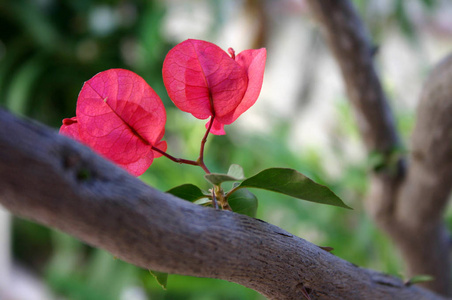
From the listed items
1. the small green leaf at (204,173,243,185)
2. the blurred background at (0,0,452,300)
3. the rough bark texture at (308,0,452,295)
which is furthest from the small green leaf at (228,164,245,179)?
the blurred background at (0,0,452,300)

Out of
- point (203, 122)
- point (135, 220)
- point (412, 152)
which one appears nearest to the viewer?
point (135, 220)

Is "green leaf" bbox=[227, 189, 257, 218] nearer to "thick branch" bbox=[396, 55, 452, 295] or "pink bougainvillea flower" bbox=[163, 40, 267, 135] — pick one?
"pink bougainvillea flower" bbox=[163, 40, 267, 135]

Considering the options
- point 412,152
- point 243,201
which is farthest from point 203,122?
point 243,201

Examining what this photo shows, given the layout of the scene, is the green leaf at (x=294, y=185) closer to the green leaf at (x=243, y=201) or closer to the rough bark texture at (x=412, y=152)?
the green leaf at (x=243, y=201)

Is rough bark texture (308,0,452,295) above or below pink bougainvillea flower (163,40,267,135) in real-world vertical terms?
above

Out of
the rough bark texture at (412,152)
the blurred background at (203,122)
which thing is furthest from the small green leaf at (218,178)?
the blurred background at (203,122)

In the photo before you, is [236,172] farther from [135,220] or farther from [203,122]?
[203,122]
